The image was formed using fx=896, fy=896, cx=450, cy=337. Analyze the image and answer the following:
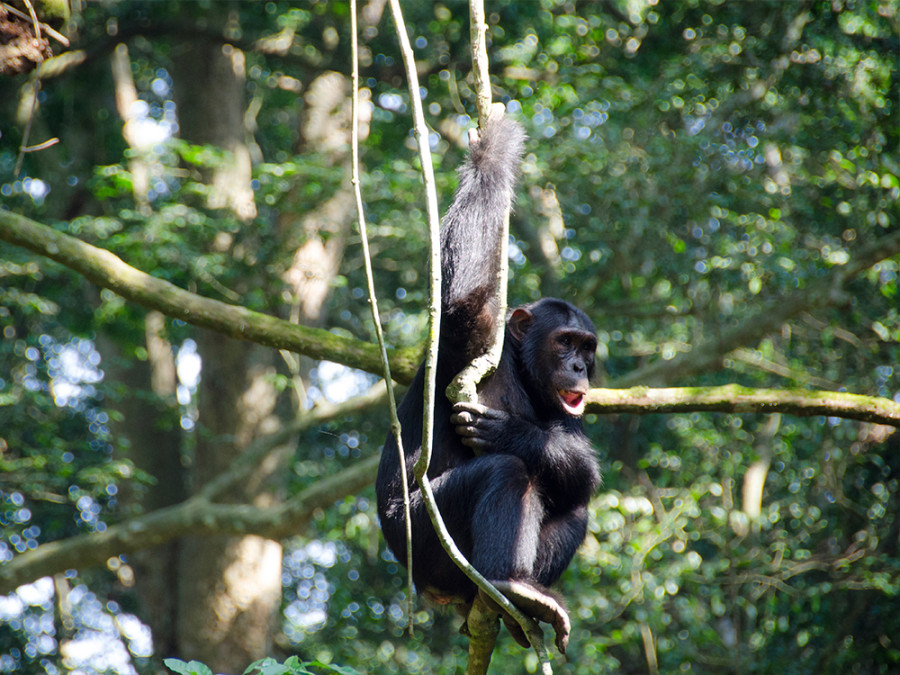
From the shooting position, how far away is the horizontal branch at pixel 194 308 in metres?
5.71

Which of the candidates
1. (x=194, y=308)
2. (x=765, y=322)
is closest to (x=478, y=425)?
(x=194, y=308)

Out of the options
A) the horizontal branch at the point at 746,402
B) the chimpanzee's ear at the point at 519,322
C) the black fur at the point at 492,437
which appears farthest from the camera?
the chimpanzee's ear at the point at 519,322

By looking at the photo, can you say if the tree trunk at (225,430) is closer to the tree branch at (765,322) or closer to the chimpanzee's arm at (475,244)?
the tree branch at (765,322)

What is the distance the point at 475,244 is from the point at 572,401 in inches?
47.4

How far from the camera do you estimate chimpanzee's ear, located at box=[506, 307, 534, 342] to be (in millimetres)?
5941

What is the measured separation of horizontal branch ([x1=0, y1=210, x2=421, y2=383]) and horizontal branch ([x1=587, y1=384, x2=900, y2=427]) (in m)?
1.33

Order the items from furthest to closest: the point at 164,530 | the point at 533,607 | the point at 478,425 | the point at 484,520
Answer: the point at 164,530 < the point at 478,425 < the point at 484,520 < the point at 533,607

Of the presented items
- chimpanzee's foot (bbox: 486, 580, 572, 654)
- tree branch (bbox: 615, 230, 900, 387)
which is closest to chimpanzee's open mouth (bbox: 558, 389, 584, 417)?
chimpanzee's foot (bbox: 486, 580, 572, 654)

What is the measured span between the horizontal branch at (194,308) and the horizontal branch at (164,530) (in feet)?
13.4

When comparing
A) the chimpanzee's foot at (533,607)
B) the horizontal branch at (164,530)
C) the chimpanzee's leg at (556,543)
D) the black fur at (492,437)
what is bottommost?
the horizontal branch at (164,530)

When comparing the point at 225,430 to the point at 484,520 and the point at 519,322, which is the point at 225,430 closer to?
the point at 519,322

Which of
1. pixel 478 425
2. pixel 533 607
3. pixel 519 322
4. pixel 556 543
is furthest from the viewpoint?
pixel 519 322

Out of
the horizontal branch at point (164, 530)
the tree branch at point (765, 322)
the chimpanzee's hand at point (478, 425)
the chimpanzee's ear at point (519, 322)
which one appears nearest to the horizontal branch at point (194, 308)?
the chimpanzee's ear at point (519, 322)

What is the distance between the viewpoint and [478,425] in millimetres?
4996
